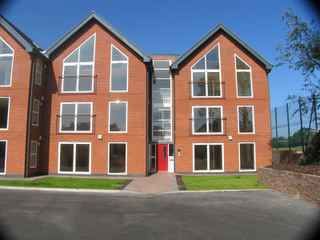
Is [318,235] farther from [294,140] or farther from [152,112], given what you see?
[152,112]

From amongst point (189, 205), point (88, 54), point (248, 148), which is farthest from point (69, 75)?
point (189, 205)

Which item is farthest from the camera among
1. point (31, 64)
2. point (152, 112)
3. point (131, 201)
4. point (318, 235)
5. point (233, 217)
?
point (152, 112)

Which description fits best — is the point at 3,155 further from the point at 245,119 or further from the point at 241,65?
the point at 241,65

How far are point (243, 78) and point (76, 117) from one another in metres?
12.5

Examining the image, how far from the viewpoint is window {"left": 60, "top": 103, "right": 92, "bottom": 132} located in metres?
27.1

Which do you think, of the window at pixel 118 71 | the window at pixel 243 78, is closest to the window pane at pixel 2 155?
the window at pixel 118 71

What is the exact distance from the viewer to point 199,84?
1144 inches

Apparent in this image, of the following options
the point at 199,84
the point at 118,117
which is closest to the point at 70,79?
the point at 118,117

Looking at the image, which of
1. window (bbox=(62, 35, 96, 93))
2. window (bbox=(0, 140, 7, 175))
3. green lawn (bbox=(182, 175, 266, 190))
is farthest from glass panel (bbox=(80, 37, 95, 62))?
green lawn (bbox=(182, 175, 266, 190))

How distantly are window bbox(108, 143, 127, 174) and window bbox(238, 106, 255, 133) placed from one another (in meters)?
8.50

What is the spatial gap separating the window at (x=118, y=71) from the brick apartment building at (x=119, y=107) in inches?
2.7

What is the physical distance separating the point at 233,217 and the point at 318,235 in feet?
7.91

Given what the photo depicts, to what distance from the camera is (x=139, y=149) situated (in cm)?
2659

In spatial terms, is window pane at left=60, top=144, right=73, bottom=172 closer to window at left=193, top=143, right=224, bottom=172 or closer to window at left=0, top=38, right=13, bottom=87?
window at left=0, top=38, right=13, bottom=87
